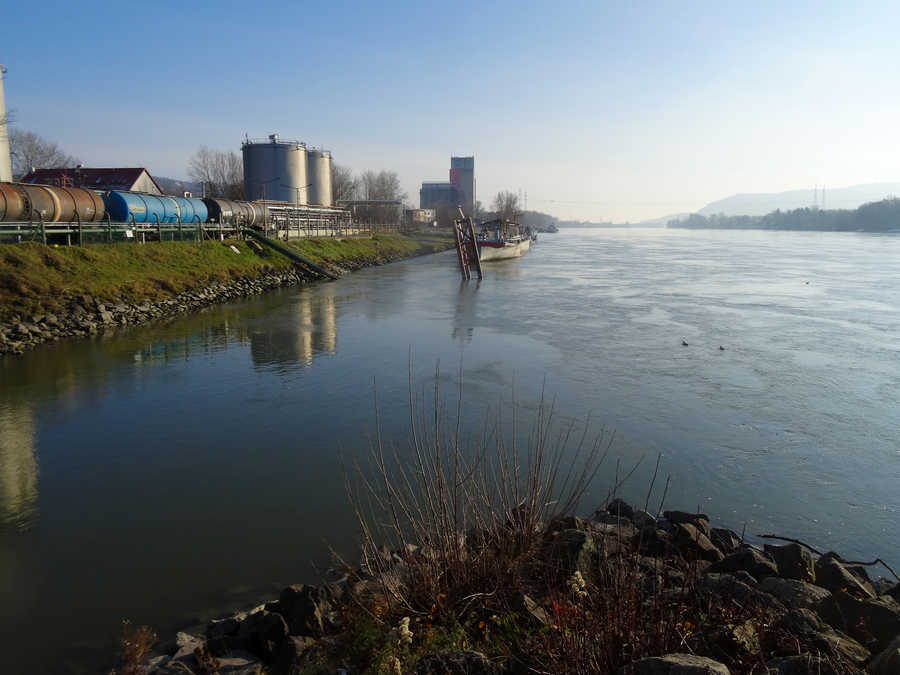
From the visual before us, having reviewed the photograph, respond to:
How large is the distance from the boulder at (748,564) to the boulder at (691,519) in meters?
0.96

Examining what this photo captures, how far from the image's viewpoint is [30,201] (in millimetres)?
24500

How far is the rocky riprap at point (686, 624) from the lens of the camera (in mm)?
4027

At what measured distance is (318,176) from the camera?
2849 inches

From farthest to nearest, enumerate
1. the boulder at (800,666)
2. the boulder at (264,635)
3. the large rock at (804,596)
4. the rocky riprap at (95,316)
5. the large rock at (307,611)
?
the rocky riprap at (95,316)
the large rock at (307,611)
the boulder at (264,635)
the large rock at (804,596)
the boulder at (800,666)

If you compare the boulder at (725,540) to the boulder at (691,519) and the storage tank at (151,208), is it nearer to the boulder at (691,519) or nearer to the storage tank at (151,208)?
the boulder at (691,519)

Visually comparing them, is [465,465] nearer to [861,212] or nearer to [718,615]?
[718,615]

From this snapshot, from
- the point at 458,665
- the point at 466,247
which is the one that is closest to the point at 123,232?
the point at 466,247

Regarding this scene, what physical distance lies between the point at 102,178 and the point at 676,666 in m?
52.4

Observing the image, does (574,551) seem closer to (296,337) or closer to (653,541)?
(653,541)

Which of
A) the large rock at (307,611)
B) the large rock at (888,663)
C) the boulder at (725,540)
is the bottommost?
the boulder at (725,540)

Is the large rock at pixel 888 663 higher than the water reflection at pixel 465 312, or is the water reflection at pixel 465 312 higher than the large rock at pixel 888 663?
the large rock at pixel 888 663

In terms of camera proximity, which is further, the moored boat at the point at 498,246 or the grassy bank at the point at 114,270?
the moored boat at the point at 498,246

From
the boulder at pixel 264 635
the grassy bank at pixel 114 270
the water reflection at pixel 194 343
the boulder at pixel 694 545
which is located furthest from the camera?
the grassy bank at pixel 114 270

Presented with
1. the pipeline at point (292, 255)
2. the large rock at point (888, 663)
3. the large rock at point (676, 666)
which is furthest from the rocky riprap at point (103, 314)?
the large rock at point (888, 663)
